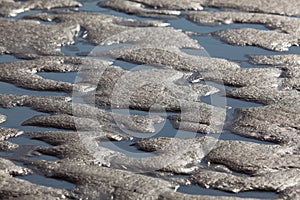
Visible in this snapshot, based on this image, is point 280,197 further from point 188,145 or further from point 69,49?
point 69,49

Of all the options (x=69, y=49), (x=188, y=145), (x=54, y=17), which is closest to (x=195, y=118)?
(x=188, y=145)

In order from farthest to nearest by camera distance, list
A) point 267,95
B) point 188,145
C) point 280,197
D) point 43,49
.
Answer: point 43,49 < point 267,95 < point 188,145 < point 280,197

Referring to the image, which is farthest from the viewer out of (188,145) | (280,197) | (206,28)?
(206,28)

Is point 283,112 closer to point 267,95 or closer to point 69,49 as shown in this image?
point 267,95

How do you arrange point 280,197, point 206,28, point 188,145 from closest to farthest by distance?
1. point 280,197
2. point 188,145
3. point 206,28

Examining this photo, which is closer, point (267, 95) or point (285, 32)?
point (267, 95)

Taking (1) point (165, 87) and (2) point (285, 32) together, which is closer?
(1) point (165, 87)

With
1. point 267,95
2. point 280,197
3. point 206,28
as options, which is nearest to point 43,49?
point 206,28

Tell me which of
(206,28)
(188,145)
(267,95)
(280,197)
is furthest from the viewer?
Result: (206,28)
